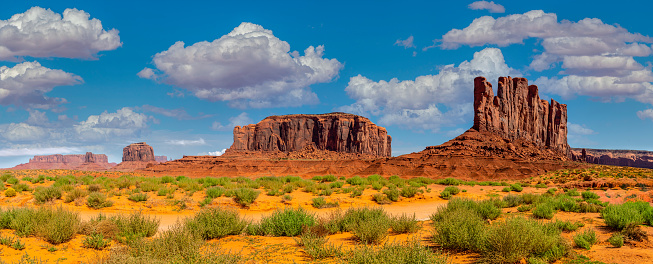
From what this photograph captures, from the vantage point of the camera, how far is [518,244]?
7.65m

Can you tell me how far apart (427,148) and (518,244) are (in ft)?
213

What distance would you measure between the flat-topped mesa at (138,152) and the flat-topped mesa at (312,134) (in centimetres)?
7299

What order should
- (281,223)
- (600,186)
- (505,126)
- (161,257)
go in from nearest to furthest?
(161,257)
(281,223)
(600,186)
(505,126)

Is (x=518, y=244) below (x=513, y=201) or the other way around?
the other way around

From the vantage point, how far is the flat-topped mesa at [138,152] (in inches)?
7200

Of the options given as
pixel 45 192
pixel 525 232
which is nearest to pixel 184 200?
pixel 45 192

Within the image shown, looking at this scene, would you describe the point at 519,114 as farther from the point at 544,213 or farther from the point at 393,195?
the point at 544,213

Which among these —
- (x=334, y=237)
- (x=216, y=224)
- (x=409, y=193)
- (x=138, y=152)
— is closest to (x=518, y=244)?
(x=334, y=237)

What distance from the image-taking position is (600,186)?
31.4 m

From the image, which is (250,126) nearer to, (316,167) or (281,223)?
(316,167)

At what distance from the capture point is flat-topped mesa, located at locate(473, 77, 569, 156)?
245 ft

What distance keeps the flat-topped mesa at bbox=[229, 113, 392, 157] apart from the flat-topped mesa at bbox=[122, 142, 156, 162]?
7299 cm

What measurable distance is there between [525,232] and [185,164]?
100162mm

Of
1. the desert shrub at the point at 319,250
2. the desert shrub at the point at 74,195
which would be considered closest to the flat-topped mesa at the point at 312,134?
the desert shrub at the point at 74,195
